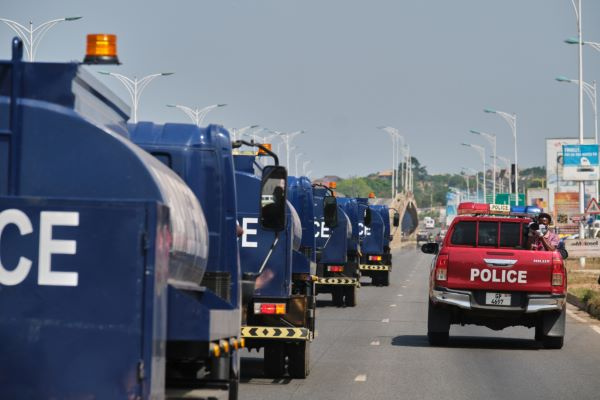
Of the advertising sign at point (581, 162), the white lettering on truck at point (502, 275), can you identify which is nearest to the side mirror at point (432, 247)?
the white lettering on truck at point (502, 275)

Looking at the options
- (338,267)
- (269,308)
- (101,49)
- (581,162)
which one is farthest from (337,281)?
(581,162)

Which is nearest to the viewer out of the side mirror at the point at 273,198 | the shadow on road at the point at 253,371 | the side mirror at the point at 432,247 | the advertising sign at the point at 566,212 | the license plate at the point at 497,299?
the side mirror at the point at 273,198

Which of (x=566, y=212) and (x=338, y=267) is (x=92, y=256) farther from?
(x=566, y=212)

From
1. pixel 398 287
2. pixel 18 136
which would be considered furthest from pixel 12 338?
pixel 398 287

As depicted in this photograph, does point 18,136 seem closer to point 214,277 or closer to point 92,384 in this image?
point 92,384

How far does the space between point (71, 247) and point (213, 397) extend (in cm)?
210

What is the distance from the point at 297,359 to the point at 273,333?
2.68 feet

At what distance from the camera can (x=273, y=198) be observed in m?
10.6

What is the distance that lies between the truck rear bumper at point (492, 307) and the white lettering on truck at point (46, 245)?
14590 millimetres

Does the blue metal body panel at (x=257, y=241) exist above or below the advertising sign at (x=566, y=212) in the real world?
below

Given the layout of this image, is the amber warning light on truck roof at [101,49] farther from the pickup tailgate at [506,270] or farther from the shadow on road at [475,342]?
the shadow on road at [475,342]

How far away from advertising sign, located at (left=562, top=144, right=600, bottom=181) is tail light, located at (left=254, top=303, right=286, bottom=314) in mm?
54364

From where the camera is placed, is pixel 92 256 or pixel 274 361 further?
pixel 274 361

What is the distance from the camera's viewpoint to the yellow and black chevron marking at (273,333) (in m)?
15.7
